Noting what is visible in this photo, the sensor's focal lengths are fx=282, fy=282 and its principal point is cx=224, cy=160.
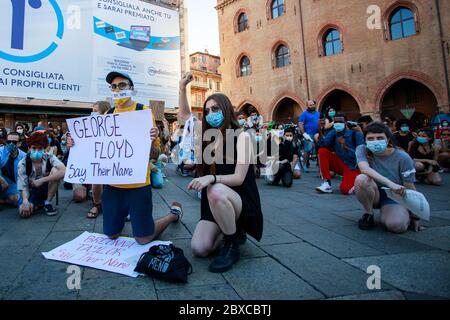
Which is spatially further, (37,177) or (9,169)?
(9,169)

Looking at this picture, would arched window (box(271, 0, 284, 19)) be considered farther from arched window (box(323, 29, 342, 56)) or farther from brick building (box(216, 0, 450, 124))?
arched window (box(323, 29, 342, 56))

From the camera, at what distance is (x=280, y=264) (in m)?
2.33

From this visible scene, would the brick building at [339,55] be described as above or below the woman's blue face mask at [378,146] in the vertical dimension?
above

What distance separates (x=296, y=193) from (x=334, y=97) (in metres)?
16.4

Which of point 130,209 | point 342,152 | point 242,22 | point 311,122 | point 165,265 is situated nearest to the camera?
point 165,265

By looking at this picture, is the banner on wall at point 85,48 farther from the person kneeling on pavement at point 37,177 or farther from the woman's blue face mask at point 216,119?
the woman's blue face mask at point 216,119

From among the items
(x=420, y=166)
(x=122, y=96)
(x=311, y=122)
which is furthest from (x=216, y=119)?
(x=311, y=122)

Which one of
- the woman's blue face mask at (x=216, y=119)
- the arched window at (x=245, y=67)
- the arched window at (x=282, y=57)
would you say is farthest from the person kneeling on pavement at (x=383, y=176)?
the arched window at (x=245, y=67)

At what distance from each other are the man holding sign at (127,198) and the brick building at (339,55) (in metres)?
17.3

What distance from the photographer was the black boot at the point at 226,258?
220 cm

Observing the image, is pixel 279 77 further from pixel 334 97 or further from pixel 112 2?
pixel 112 2

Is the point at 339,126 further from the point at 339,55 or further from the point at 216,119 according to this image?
the point at 339,55

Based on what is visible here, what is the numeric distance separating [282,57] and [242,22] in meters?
5.23

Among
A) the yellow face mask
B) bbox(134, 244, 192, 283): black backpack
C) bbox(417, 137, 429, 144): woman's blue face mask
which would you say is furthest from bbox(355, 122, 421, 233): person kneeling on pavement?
bbox(417, 137, 429, 144): woman's blue face mask
